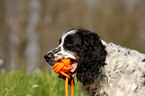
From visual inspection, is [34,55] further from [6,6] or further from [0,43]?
[6,6]

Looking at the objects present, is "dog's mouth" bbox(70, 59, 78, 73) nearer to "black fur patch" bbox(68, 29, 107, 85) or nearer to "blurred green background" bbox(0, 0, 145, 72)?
"black fur patch" bbox(68, 29, 107, 85)

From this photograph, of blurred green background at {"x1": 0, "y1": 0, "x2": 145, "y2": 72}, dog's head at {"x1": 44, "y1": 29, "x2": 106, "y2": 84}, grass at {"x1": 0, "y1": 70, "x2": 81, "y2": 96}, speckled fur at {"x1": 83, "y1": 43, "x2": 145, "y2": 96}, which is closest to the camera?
speckled fur at {"x1": 83, "y1": 43, "x2": 145, "y2": 96}

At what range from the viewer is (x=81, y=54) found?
132 inches

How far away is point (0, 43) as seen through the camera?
42.7ft

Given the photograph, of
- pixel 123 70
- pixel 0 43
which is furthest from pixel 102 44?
pixel 0 43

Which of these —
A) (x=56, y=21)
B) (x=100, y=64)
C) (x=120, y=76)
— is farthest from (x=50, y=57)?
(x=56, y=21)

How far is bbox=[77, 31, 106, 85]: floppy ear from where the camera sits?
3.34 metres

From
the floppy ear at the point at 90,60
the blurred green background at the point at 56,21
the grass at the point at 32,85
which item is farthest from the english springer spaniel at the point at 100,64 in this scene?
the blurred green background at the point at 56,21

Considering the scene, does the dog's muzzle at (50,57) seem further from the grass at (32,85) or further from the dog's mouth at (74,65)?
the grass at (32,85)

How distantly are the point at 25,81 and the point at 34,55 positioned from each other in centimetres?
866

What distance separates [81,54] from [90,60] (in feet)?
0.51

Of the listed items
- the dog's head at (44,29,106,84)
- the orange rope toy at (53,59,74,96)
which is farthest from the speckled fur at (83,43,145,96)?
the orange rope toy at (53,59,74,96)

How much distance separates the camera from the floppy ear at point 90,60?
3340 millimetres

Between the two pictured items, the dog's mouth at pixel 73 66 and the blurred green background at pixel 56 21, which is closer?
the dog's mouth at pixel 73 66
